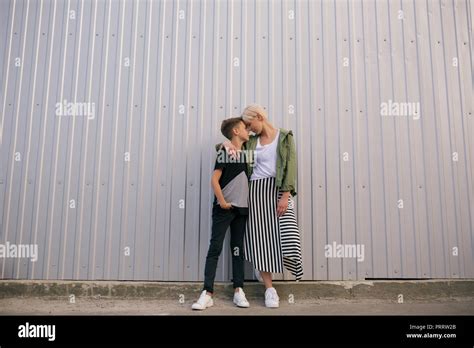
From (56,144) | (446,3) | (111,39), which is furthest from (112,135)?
(446,3)

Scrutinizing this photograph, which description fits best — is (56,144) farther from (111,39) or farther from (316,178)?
(316,178)

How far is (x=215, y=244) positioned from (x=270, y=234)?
472 mm

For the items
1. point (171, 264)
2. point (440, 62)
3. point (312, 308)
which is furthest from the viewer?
point (440, 62)

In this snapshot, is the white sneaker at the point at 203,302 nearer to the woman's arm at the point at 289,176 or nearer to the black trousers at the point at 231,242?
the black trousers at the point at 231,242

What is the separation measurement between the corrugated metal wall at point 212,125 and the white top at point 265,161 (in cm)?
51

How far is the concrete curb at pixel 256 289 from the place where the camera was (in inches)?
153

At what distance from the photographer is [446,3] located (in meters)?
4.43

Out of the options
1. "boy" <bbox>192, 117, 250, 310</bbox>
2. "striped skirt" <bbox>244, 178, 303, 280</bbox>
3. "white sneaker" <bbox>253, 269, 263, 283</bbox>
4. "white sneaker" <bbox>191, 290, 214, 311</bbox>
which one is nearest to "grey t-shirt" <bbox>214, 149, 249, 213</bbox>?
"boy" <bbox>192, 117, 250, 310</bbox>

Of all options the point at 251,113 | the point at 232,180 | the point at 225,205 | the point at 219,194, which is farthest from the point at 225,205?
the point at 251,113

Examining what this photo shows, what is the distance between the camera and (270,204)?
3719 millimetres

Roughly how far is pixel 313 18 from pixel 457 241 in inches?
101

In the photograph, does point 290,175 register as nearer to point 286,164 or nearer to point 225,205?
point 286,164

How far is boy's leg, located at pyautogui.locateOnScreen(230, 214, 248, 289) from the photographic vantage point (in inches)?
145

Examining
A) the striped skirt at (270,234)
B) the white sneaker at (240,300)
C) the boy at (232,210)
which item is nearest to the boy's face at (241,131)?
the boy at (232,210)
